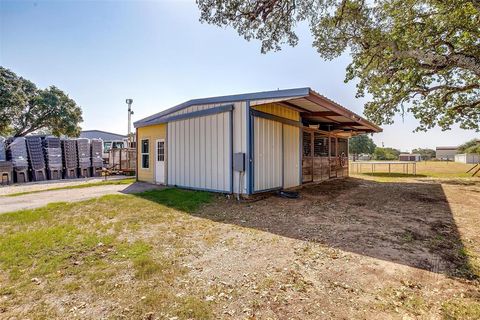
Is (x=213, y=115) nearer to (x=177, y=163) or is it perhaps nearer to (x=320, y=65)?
(x=177, y=163)

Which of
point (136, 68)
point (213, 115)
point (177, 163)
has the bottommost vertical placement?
point (177, 163)

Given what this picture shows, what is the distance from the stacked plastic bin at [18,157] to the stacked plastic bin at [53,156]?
35.0 inches

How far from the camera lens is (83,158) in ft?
46.9

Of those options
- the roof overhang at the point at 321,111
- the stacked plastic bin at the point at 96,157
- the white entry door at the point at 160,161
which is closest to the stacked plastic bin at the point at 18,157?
the stacked plastic bin at the point at 96,157

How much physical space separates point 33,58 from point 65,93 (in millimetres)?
13001

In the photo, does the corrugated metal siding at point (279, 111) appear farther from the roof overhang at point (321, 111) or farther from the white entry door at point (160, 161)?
the white entry door at point (160, 161)

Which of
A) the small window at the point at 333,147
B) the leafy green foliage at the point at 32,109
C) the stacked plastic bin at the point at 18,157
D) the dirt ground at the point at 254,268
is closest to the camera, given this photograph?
the dirt ground at the point at 254,268

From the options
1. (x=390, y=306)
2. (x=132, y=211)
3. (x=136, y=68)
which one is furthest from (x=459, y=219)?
(x=136, y=68)

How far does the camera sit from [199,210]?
602cm

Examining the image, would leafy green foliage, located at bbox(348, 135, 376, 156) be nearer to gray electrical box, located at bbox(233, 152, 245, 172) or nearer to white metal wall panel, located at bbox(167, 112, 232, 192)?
white metal wall panel, located at bbox(167, 112, 232, 192)

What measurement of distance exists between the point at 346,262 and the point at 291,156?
6.14m

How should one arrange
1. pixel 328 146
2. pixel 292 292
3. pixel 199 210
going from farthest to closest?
pixel 328 146 → pixel 199 210 → pixel 292 292

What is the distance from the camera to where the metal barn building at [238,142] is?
A: 6.93m

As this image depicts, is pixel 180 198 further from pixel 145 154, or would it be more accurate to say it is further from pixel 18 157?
pixel 18 157
